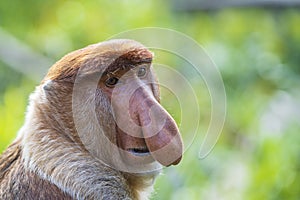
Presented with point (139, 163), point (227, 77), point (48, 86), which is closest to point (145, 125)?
point (139, 163)

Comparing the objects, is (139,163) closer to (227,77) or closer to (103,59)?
(103,59)

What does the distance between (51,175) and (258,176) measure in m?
2.99

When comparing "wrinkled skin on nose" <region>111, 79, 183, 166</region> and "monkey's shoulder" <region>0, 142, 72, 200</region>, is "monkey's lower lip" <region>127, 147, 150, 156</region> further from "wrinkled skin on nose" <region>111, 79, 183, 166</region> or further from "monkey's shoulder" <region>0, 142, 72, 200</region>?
"monkey's shoulder" <region>0, 142, 72, 200</region>

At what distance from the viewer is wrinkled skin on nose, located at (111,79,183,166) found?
10.7ft

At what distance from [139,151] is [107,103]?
0.23 metres

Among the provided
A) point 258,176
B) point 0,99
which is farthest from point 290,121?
point 0,99

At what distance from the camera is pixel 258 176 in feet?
20.0

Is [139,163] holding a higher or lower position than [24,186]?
higher

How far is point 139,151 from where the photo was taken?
3336 mm

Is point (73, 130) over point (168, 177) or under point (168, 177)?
under

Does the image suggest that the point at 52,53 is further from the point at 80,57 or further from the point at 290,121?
the point at 80,57

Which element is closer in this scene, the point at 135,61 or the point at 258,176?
the point at 135,61

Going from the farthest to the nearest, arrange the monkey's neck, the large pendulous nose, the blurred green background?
the blurred green background, the monkey's neck, the large pendulous nose

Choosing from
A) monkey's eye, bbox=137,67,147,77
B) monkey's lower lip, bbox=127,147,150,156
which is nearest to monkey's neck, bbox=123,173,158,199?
monkey's lower lip, bbox=127,147,150,156
